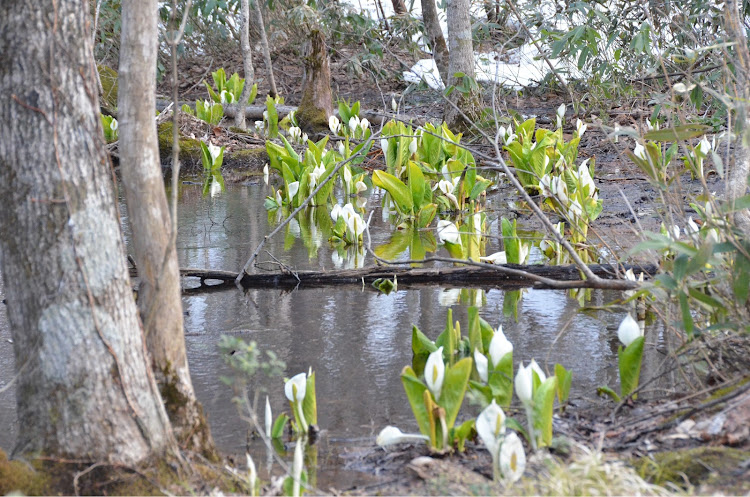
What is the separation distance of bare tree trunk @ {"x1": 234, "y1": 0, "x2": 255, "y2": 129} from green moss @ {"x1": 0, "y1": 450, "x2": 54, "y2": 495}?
22.8ft

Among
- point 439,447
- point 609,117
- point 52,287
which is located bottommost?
point 439,447

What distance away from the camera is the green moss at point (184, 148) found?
8434mm

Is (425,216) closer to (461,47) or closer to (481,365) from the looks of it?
(481,365)

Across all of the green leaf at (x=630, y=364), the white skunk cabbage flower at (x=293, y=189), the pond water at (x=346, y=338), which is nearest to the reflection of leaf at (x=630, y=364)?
the green leaf at (x=630, y=364)

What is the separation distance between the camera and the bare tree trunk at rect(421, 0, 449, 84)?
10094mm

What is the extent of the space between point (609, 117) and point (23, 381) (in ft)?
24.7

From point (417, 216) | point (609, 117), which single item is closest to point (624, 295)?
point (417, 216)

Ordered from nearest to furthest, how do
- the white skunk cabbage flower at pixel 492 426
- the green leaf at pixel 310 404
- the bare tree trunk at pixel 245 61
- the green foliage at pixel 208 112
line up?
the white skunk cabbage flower at pixel 492 426, the green leaf at pixel 310 404, the bare tree trunk at pixel 245 61, the green foliage at pixel 208 112

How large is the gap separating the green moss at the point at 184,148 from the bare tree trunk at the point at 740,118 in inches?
255

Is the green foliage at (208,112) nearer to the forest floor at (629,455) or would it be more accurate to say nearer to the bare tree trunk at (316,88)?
the bare tree trunk at (316,88)

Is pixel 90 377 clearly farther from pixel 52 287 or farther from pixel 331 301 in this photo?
pixel 331 301

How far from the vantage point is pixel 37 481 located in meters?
1.77

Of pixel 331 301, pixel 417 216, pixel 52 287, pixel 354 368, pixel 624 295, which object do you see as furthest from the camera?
pixel 417 216

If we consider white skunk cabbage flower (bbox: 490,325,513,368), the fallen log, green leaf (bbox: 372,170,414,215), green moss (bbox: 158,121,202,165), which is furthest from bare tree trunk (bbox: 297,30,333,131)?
white skunk cabbage flower (bbox: 490,325,513,368)
